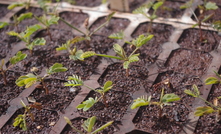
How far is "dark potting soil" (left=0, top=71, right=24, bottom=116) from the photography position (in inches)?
64.8

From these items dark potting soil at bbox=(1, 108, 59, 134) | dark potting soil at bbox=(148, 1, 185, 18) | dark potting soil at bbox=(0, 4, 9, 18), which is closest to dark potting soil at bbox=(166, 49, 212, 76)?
dark potting soil at bbox=(148, 1, 185, 18)

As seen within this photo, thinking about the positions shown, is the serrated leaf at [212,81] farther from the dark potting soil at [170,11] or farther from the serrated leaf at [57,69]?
the dark potting soil at [170,11]

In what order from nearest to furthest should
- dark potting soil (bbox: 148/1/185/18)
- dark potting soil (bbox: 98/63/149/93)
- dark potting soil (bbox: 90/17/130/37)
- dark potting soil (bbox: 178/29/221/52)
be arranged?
dark potting soil (bbox: 98/63/149/93), dark potting soil (bbox: 178/29/221/52), dark potting soil (bbox: 90/17/130/37), dark potting soil (bbox: 148/1/185/18)

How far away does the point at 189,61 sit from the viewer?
181 cm

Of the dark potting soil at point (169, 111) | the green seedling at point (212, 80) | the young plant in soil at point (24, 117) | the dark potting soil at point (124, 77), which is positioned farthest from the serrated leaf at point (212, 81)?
the young plant in soil at point (24, 117)

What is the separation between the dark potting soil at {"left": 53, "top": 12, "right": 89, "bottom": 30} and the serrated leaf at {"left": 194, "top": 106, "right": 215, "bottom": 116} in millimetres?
1047

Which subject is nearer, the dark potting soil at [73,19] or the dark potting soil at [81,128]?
the dark potting soil at [81,128]

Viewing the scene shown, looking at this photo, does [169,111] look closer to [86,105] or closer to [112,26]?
[86,105]

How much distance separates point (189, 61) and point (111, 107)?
51 centimetres

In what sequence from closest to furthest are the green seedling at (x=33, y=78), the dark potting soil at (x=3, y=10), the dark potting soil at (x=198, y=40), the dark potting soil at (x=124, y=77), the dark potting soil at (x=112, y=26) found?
the green seedling at (x=33, y=78) → the dark potting soil at (x=124, y=77) → the dark potting soil at (x=198, y=40) → the dark potting soil at (x=112, y=26) → the dark potting soil at (x=3, y=10)

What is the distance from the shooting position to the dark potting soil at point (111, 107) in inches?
60.1

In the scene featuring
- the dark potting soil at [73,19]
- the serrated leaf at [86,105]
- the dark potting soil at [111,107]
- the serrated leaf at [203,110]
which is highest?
the dark potting soil at [73,19]

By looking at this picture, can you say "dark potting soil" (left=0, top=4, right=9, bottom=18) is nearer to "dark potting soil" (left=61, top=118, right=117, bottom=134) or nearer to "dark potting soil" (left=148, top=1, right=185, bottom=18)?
"dark potting soil" (left=148, top=1, right=185, bottom=18)

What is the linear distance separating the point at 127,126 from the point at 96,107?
184 mm
